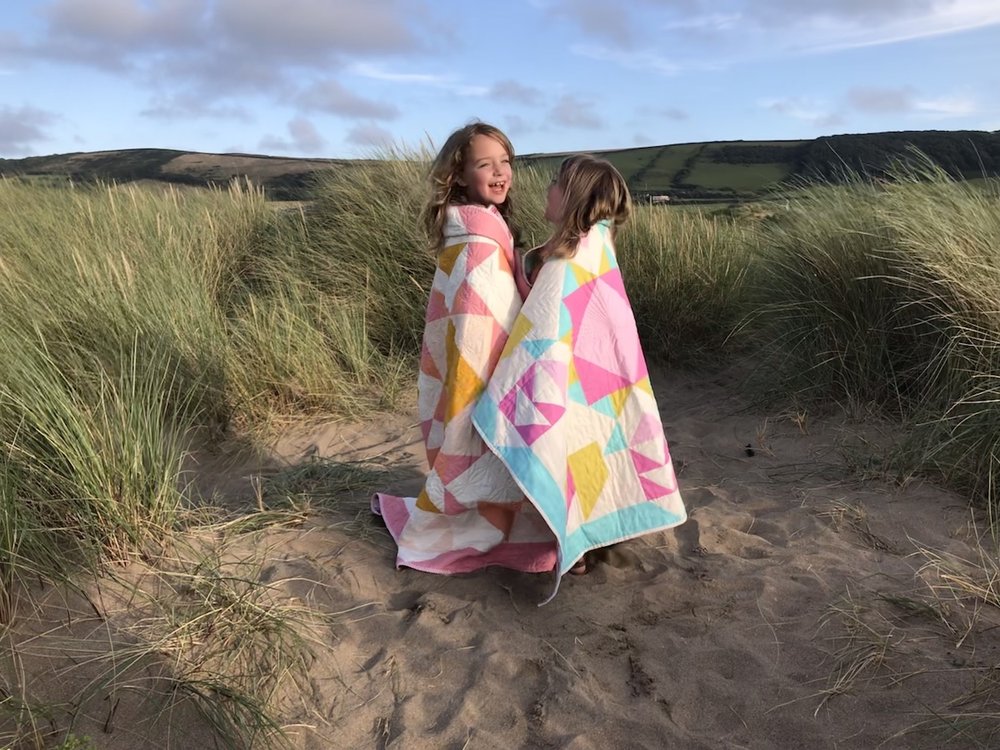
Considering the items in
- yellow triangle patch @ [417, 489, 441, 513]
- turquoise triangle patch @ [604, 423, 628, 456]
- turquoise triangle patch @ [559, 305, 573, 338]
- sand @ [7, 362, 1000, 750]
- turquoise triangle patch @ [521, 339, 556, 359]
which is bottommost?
sand @ [7, 362, 1000, 750]

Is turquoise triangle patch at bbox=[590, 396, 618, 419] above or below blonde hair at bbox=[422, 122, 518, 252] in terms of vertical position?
below

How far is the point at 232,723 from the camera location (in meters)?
1.80

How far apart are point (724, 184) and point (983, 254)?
23073 millimetres

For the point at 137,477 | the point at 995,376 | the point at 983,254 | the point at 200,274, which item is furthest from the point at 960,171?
the point at 200,274

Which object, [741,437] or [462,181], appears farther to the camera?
[741,437]

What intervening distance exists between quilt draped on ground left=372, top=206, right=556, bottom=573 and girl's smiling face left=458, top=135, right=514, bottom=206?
9 centimetres

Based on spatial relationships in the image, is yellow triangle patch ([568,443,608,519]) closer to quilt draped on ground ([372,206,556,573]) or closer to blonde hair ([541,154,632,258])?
quilt draped on ground ([372,206,556,573])

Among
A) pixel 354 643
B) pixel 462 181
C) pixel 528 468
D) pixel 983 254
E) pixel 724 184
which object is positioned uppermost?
pixel 724 184

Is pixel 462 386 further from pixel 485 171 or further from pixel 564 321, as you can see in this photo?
pixel 485 171

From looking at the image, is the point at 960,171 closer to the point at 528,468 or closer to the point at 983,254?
the point at 983,254

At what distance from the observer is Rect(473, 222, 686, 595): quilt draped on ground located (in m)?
2.31

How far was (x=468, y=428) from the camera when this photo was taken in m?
2.42

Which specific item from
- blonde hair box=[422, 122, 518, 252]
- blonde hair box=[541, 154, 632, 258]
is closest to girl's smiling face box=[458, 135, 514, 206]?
blonde hair box=[422, 122, 518, 252]

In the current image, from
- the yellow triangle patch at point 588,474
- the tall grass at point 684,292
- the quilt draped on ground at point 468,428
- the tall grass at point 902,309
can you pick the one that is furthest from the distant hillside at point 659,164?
the yellow triangle patch at point 588,474
